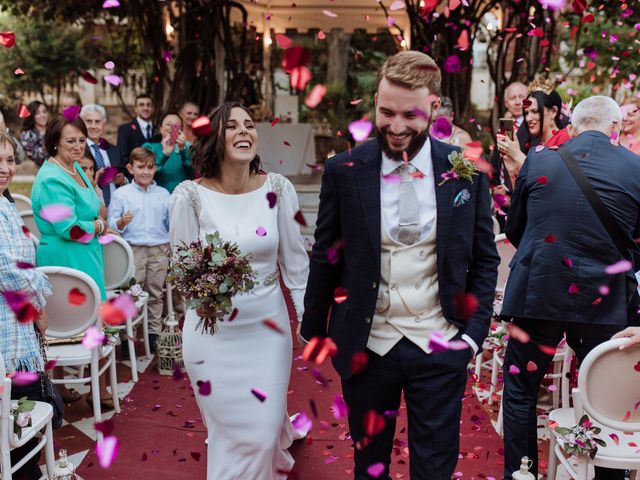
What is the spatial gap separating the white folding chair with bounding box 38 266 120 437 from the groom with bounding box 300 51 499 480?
1859mm

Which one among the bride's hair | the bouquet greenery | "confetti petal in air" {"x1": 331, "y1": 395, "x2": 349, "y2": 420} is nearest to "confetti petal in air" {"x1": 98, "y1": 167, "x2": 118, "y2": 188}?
the bride's hair

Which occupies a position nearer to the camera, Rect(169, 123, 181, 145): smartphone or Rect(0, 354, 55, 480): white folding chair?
Rect(0, 354, 55, 480): white folding chair

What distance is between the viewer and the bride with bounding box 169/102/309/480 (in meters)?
2.97

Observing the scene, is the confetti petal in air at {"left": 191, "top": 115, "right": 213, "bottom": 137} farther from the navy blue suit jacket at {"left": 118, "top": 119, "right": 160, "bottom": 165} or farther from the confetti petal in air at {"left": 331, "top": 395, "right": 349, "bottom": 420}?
the navy blue suit jacket at {"left": 118, "top": 119, "right": 160, "bottom": 165}

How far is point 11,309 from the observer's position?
3.00 m

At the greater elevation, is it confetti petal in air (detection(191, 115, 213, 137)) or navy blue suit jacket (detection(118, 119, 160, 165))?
confetti petal in air (detection(191, 115, 213, 137))

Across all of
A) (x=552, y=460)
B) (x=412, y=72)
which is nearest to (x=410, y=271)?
(x=412, y=72)

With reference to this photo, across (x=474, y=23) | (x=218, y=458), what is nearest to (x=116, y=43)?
(x=474, y=23)

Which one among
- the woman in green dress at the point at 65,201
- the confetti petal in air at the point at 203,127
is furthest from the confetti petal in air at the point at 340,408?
the woman in green dress at the point at 65,201

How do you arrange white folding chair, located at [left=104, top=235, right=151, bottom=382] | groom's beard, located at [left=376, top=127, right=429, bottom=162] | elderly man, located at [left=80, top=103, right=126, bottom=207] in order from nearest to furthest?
groom's beard, located at [left=376, top=127, right=429, bottom=162]
white folding chair, located at [left=104, top=235, right=151, bottom=382]
elderly man, located at [left=80, top=103, right=126, bottom=207]

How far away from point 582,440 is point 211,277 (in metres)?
1.59

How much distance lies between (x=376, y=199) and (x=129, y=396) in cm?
Result: 292

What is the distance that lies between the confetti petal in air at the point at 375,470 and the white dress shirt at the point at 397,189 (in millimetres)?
839

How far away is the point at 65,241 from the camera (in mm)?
4172
